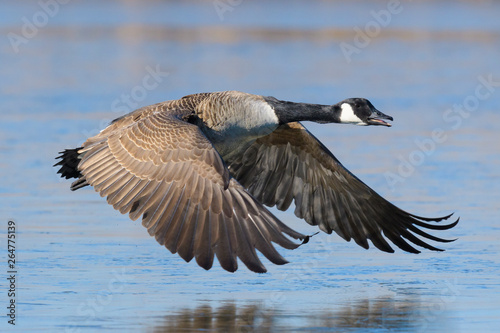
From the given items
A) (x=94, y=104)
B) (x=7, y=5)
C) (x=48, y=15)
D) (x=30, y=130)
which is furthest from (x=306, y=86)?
(x=7, y=5)

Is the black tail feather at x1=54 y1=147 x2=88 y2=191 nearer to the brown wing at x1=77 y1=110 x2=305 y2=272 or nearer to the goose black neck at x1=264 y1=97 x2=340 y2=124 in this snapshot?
the brown wing at x1=77 y1=110 x2=305 y2=272

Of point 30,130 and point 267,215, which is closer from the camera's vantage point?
point 267,215

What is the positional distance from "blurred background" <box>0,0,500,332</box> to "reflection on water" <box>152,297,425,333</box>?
24 mm

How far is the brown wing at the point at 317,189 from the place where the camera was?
9.52m

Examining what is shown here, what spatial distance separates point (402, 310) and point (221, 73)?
53.9ft

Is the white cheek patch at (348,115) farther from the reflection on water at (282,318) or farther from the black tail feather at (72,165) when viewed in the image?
the black tail feather at (72,165)

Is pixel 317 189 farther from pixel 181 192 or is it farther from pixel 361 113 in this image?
pixel 181 192

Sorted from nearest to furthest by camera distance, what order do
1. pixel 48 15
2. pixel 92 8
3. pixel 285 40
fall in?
pixel 285 40 < pixel 48 15 < pixel 92 8

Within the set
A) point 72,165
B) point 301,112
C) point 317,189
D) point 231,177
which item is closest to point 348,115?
point 301,112

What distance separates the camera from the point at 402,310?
26.4 ft

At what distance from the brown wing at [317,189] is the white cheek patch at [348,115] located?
0.57 m

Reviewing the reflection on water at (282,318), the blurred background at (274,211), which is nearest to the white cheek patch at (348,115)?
the blurred background at (274,211)

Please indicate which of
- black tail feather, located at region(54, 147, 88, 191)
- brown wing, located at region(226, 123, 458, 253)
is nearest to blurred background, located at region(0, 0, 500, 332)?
brown wing, located at region(226, 123, 458, 253)

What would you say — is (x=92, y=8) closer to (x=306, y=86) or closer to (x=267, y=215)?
(x=306, y=86)
